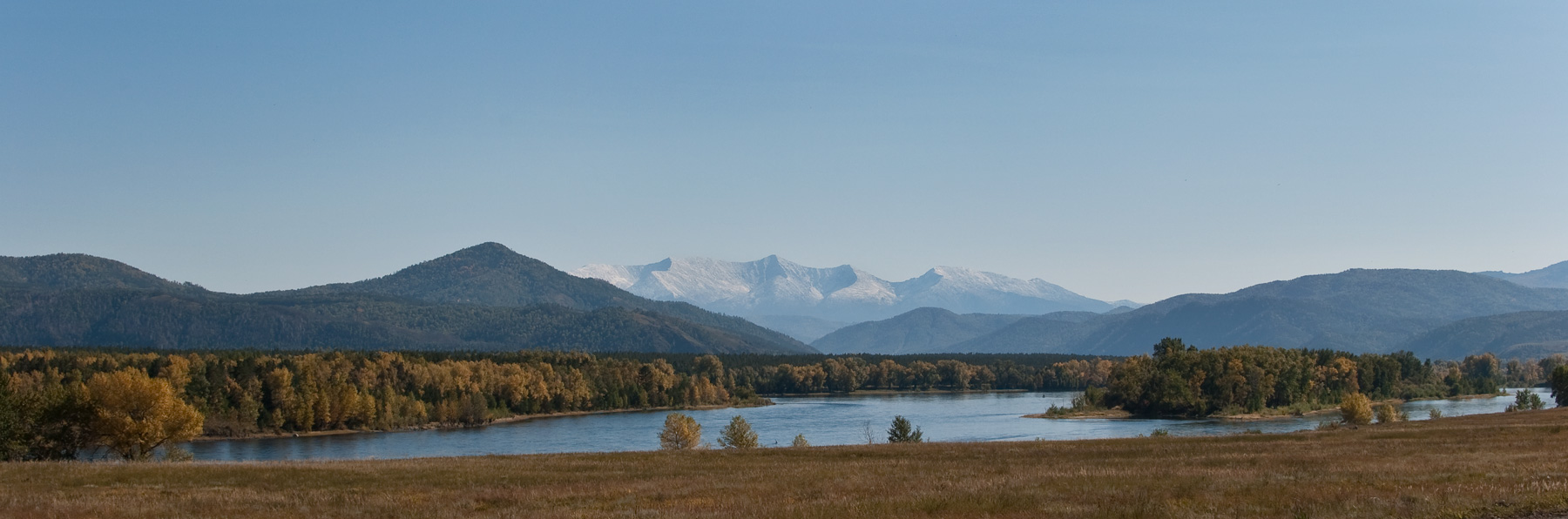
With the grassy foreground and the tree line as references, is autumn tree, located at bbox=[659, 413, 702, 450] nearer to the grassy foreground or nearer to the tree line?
the grassy foreground

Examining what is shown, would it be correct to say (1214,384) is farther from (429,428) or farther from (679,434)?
(429,428)

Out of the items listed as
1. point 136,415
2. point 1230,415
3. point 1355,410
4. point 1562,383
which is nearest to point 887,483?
point 136,415

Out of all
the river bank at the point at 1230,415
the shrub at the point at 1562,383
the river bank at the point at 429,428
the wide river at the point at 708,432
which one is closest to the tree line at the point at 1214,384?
the river bank at the point at 1230,415

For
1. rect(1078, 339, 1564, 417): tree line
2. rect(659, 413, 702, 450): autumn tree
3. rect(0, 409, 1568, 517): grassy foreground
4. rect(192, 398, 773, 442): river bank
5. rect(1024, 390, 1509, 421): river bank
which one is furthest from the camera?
rect(1078, 339, 1564, 417): tree line

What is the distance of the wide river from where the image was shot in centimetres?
10562

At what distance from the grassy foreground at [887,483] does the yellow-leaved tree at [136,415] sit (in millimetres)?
42328

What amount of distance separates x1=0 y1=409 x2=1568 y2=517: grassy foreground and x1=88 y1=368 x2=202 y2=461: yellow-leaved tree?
139 feet

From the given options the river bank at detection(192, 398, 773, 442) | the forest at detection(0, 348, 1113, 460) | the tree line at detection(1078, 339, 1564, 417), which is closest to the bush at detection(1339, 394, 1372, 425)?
the tree line at detection(1078, 339, 1564, 417)

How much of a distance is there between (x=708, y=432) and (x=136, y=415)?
6537 centimetres

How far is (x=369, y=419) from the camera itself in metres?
145

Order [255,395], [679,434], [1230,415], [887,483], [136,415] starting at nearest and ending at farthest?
[887,483] → [136,415] → [679,434] → [255,395] → [1230,415]

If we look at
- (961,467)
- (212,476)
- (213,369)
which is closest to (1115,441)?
(961,467)

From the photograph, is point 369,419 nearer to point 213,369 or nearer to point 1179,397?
point 213,369

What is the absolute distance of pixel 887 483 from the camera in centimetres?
3005
